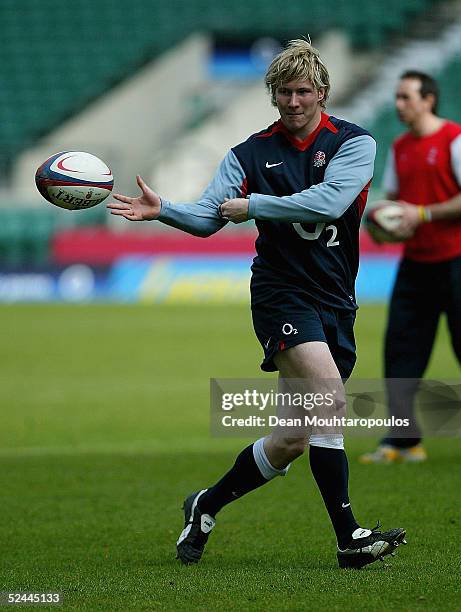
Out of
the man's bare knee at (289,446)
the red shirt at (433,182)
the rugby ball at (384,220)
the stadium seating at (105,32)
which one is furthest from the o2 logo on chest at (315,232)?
the stadium seating at (105,32)

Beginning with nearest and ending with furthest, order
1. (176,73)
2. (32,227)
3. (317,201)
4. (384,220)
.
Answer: (317,201) < (384,220) < (32,227) < (176,73)

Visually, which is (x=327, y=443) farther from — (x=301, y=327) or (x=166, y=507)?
(x=166, y=507)

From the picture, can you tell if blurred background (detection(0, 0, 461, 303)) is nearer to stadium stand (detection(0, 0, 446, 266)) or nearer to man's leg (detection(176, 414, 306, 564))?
stadium stand (detection(0, 0, 446, 266))

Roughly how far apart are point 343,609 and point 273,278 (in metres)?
1.58

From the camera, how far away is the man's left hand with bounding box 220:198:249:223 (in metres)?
4.99

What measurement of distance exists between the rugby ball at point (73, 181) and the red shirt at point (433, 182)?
10.3 ft

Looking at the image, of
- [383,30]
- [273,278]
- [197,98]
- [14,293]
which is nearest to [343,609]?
[273,278]

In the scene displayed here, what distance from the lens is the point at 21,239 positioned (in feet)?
77.7

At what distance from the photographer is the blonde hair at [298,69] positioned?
16.4ft

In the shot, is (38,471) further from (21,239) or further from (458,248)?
(21,239)

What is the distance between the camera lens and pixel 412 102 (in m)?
7.91

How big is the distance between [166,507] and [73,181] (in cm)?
221

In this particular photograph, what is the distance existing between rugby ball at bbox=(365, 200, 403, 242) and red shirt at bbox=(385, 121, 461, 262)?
0.18m

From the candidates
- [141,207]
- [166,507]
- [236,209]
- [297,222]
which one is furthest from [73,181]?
[166,507]
